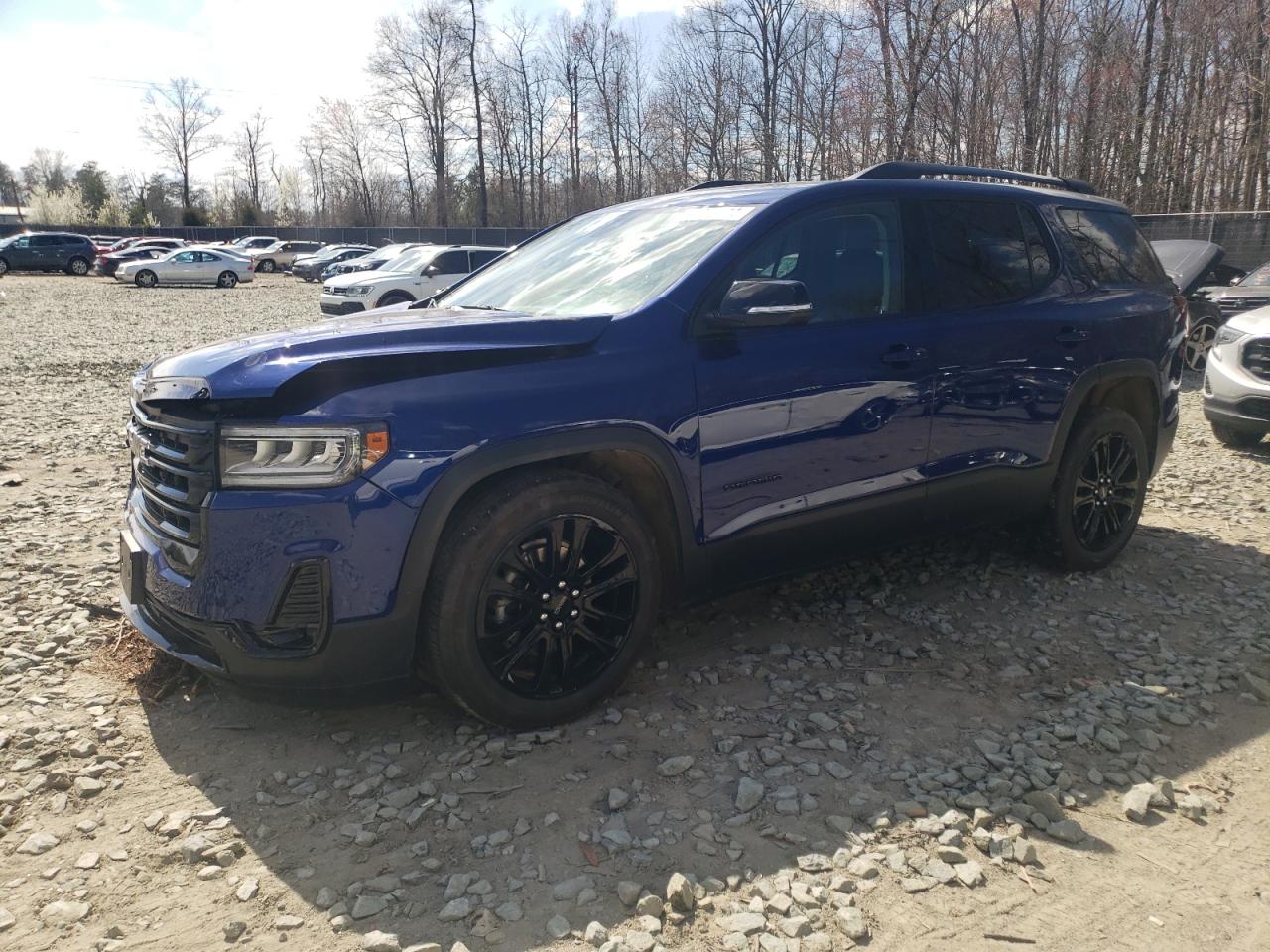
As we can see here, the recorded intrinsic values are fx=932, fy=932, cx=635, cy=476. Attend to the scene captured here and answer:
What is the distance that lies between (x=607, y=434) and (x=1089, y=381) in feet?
9.01

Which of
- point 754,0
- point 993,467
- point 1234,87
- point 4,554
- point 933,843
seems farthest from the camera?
point 754,0

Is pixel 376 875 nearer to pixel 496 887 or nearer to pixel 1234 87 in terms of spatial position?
pixel 496 887

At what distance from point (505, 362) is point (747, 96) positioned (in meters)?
35.8

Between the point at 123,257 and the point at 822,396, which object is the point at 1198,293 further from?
the point at 123,257

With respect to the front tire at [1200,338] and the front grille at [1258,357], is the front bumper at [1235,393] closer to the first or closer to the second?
the front grille at [1258,357]

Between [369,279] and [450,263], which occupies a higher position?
[450,263]

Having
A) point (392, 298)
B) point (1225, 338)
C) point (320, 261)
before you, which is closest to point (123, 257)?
point (320, 261)

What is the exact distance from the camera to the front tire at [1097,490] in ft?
15.1

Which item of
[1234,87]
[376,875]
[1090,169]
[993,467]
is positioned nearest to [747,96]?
[1090,169]

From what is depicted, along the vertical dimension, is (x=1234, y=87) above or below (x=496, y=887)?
above

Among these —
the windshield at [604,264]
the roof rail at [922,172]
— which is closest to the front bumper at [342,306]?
the windshield at [604,264]

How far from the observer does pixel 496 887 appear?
2.50 m

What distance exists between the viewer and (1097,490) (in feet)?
15.7

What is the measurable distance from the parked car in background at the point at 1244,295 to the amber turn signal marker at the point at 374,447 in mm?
11196
